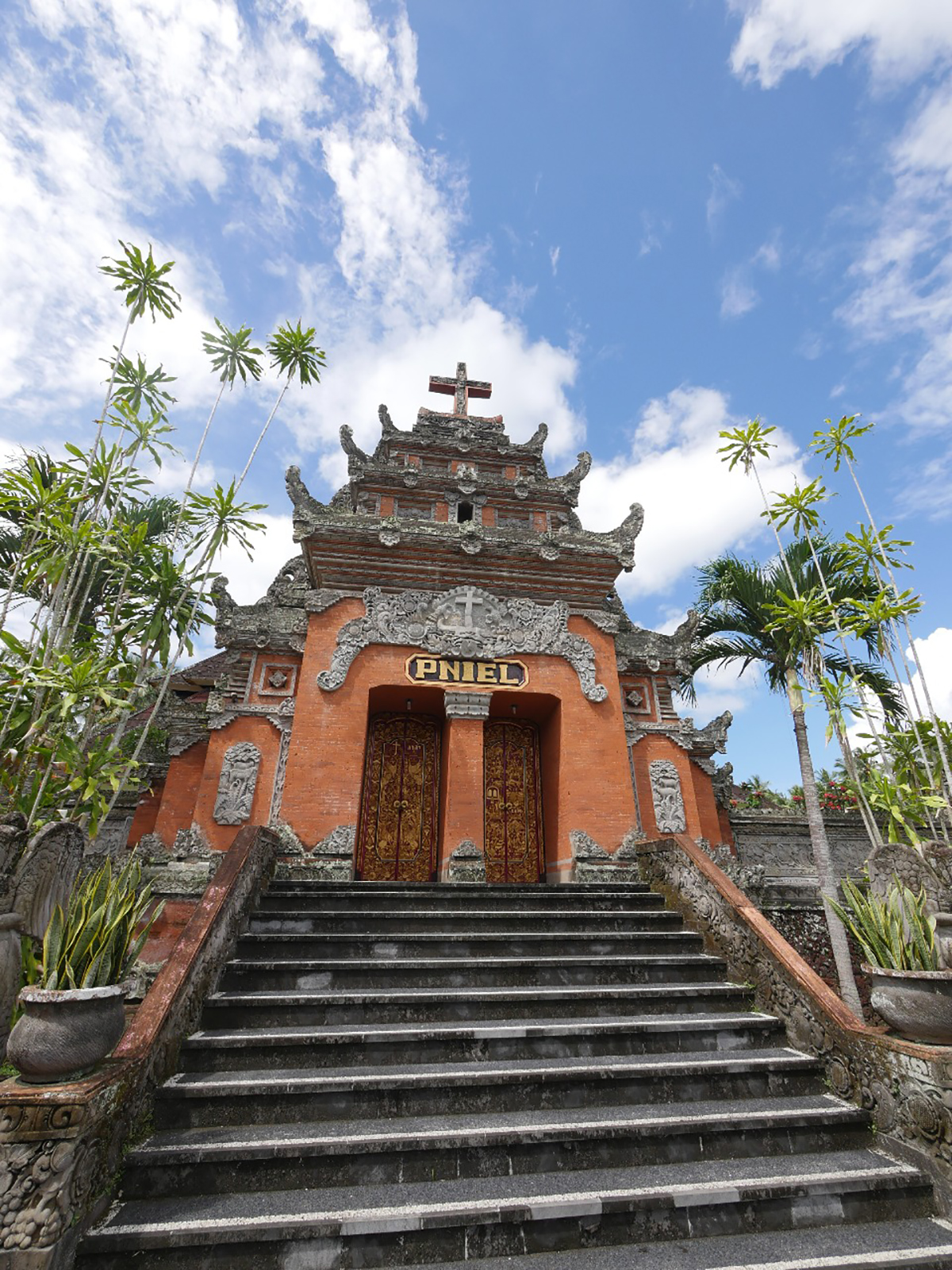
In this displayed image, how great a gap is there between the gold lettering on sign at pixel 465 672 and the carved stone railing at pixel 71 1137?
5.32 metres

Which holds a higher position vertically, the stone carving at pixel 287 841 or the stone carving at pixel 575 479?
the stone carving at pixel 575 479

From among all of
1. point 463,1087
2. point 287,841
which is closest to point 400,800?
point 287,841

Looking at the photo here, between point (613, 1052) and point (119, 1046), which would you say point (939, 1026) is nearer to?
point (613, 1052)

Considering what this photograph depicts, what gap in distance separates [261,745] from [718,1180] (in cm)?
679

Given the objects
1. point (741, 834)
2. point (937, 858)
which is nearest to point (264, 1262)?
point (937, 858)

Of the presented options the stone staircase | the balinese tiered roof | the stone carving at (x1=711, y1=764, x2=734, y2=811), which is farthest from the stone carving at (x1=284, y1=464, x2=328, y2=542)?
the stone carving at (x1=711, y1=764, x2=734, y2=811)

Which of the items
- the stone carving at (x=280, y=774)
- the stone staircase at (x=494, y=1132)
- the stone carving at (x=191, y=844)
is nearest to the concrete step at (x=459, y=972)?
the stone staircase at (x=494, y=1132)

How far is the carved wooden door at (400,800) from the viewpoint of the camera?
873 centimetres

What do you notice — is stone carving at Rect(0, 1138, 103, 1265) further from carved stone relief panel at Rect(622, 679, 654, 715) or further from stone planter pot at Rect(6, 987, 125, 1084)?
carved stone relief panel at Rect(622, 679, 654, 715)

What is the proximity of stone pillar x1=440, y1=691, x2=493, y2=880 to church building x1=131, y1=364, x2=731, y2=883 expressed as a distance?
26mm

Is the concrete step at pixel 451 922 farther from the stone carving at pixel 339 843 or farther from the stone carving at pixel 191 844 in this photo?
the stone carving at pixel 191 844

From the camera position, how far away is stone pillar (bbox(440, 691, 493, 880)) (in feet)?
26.4

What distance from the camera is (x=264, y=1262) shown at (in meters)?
2.65

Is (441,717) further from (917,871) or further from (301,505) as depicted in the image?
(917,871)
